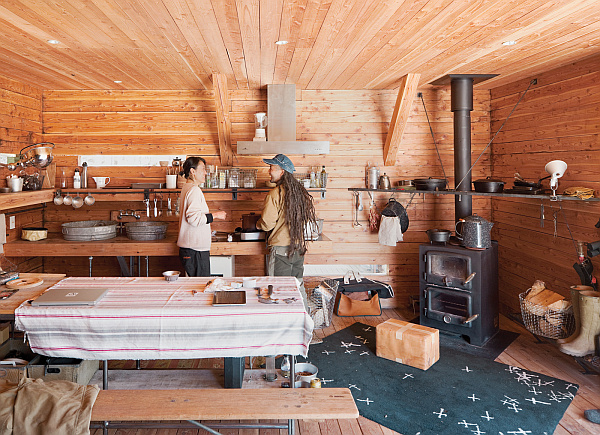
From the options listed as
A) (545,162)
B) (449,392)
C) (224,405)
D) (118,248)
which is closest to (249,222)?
(118,248)

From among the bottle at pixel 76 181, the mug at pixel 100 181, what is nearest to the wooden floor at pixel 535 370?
the mug at pixel 100 181

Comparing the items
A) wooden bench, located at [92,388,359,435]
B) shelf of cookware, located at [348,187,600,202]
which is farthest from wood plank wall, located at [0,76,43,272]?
shelf of cookware, located at [348,187,600,202]

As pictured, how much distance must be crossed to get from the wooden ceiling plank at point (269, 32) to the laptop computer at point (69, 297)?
1925 millimetres

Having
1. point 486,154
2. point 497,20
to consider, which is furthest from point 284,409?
point 486,154

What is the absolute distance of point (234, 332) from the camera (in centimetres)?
251

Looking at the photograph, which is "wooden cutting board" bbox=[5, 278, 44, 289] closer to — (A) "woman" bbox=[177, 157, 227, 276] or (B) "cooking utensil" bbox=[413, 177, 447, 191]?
(A) "woman" bbox=[177, 157, 227, 276]

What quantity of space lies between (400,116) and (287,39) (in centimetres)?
200

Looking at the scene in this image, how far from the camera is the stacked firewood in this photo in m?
3.66

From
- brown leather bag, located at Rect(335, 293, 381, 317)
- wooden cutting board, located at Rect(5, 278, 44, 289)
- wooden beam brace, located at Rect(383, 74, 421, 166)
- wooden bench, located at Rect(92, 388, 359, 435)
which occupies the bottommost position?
brown leather bag, located at Rect(335, 293, 381, 317)

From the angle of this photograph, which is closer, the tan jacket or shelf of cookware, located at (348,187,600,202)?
shelf of cookware, located at (348,187,600,202)

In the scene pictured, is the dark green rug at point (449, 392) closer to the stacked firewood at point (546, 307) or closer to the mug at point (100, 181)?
the stacked firewood at point (546, 307)

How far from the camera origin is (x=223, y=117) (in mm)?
4809

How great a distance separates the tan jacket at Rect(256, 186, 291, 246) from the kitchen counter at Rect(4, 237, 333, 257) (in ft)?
1.99

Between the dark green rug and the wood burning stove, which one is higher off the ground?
the wood burning stove
